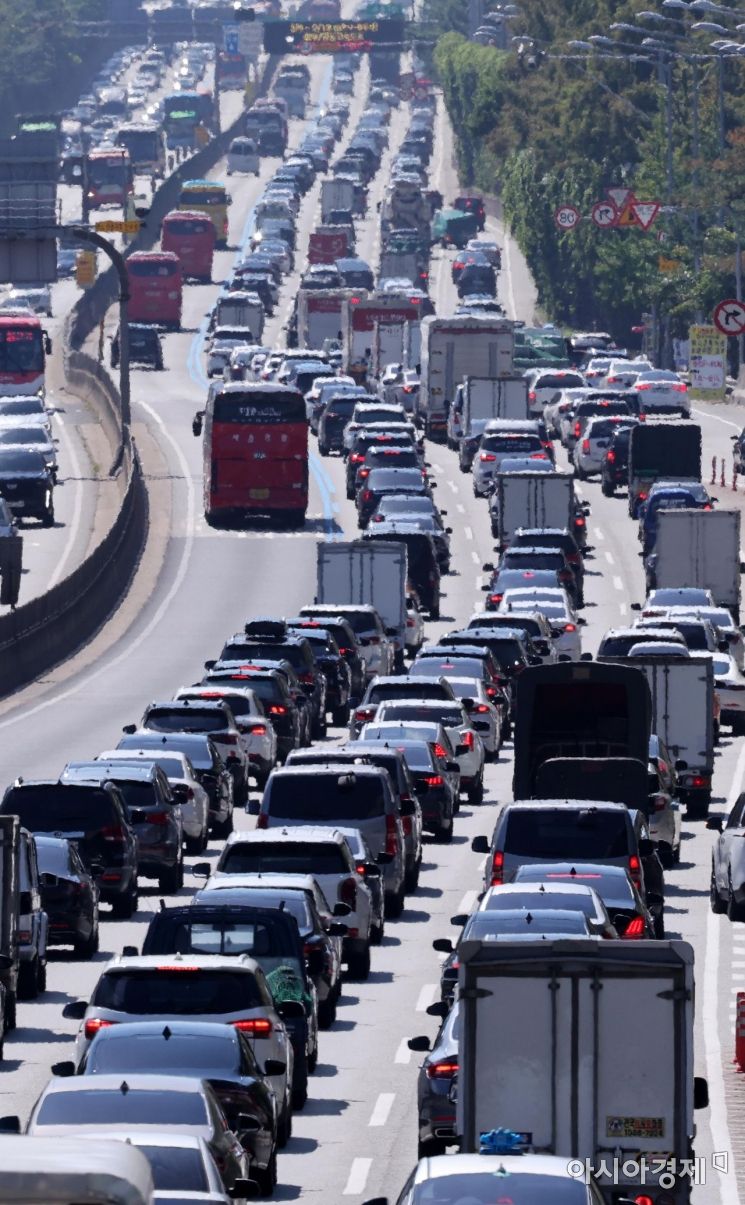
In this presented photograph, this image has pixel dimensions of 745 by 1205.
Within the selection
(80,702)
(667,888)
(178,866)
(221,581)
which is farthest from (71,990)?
(221,581)

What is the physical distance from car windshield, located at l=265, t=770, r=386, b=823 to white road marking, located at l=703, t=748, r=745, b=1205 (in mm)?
3711

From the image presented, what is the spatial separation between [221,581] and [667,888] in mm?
38816

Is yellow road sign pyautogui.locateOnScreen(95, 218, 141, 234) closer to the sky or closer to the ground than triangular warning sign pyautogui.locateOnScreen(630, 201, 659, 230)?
closer to the ground

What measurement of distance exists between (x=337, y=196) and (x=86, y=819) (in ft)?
473

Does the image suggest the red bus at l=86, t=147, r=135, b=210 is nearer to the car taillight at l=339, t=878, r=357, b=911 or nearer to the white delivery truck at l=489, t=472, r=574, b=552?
the white delivery truck at l=489, t=472, r=574, b=552

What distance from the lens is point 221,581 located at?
75062 mm

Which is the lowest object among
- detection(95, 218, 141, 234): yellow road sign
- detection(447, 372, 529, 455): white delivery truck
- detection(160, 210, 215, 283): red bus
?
detection(447, 372, 529, 455): white delivery truck

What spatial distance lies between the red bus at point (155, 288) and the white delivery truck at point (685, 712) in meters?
93.9

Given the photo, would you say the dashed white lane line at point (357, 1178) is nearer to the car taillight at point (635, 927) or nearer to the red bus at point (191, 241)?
the car taillight at point (635, 927)

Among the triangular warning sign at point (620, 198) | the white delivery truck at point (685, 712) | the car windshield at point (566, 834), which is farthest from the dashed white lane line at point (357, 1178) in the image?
the triangular warning sign at point (620, 198)

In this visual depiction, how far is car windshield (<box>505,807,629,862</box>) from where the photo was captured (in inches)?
1192

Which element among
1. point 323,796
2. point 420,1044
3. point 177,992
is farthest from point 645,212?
point 177,992

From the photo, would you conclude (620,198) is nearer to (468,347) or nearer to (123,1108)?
(468,347)

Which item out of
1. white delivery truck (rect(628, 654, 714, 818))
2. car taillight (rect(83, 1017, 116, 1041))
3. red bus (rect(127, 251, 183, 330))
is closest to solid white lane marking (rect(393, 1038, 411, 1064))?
car taillight (rect(83, 1017, 116, 1041))
